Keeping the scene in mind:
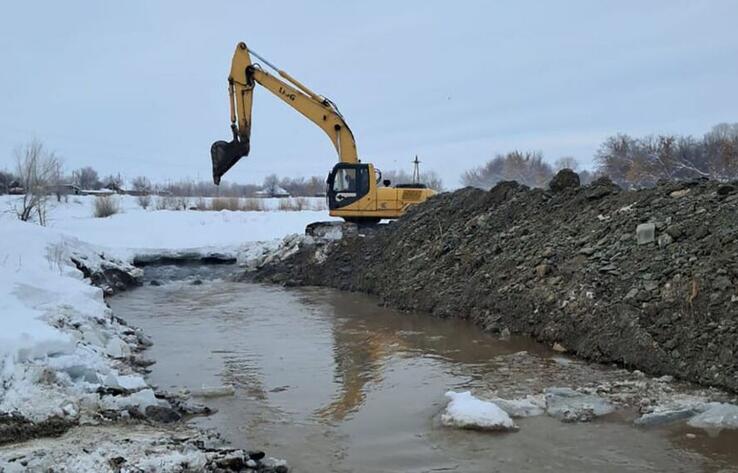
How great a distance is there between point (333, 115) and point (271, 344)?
33.1ft

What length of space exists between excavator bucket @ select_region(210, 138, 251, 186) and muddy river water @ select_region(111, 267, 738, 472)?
16.8 feet

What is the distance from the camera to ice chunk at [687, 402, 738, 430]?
5.68 m

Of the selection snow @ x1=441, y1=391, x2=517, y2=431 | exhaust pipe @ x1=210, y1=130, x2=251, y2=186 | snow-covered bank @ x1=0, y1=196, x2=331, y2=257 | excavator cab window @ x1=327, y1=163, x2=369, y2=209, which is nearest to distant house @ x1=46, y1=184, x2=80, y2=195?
snow-covered bank @ x1=0, y1=196, x2=331, y2=257

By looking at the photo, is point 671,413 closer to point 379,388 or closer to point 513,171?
point 379,388

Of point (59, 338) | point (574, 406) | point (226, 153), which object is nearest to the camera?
point (574, 406)

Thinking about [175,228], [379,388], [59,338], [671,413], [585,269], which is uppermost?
[175,228]

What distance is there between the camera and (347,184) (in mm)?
18438

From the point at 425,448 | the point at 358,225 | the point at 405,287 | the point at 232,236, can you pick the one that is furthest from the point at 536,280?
the point at 232,236

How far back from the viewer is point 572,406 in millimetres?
6215

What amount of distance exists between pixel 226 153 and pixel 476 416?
503 inches

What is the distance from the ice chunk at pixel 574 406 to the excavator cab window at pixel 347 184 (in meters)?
12.2

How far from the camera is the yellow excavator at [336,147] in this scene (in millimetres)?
17344

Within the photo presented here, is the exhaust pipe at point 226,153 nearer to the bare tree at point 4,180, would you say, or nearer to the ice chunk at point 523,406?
the ice chunk at point 523,406

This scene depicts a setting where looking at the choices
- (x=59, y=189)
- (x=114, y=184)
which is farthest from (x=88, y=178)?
(x=59, y=189)
